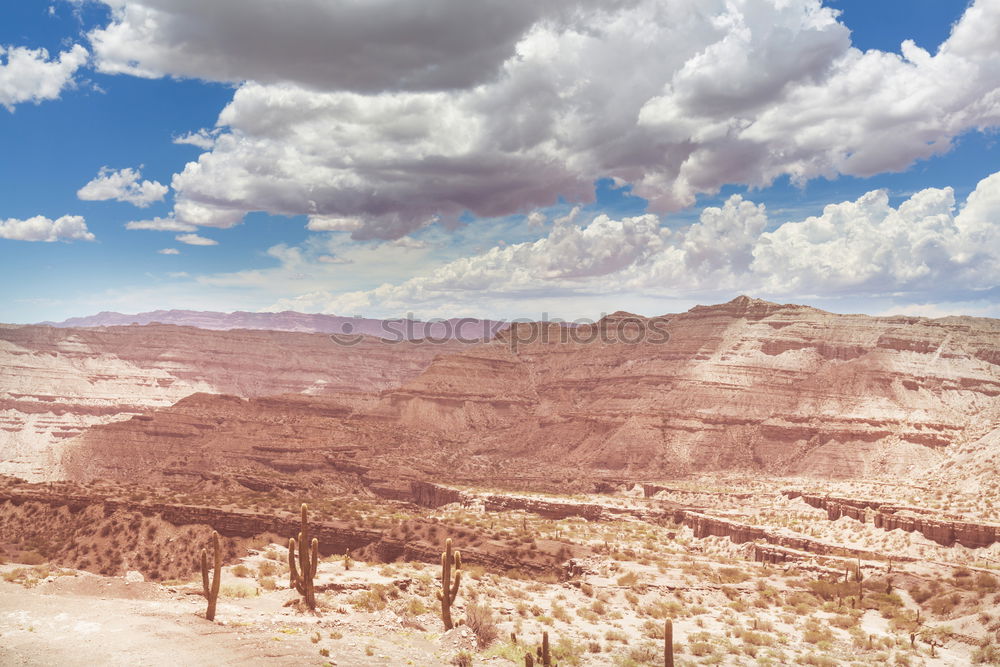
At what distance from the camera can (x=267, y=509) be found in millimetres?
48281

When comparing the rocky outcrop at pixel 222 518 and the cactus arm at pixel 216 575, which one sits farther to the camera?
the rocky outcrop at pixel 222 518

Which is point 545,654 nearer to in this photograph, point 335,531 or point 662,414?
point 335,531

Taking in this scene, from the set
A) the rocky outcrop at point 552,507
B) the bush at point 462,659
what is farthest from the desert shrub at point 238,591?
the rocky outcrop at point 552,507

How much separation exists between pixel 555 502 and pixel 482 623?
41591mm

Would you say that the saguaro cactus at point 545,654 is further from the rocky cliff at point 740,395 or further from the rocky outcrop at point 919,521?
the rocky cliff at point 740,395

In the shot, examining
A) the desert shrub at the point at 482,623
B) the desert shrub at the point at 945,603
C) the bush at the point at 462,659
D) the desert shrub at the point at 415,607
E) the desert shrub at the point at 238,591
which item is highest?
the bush at the point at 462,659

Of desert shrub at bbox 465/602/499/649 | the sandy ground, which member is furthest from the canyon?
the sandy ground

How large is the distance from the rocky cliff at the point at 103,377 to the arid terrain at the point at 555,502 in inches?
35.3

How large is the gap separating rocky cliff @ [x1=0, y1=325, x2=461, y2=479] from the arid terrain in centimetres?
90

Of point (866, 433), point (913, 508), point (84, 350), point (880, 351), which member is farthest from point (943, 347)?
point (84, 350)

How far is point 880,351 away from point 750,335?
56.7 ft

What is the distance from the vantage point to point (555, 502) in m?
65.1

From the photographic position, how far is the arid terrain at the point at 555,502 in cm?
2359

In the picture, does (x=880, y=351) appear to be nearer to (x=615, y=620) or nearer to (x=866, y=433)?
(x=866, y=433)
